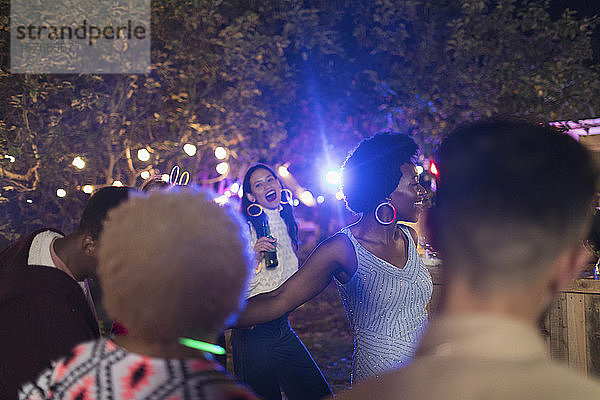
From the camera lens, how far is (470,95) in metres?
9.03

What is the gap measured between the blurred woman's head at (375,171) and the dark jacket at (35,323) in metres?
1.30

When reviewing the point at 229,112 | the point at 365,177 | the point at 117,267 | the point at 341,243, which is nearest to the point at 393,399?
the point at 117,267

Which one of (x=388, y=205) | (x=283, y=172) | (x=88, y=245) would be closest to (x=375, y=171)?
(x=388, y=205)

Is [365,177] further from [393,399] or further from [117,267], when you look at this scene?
[393,399]

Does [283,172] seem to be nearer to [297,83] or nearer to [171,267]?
[297,83]

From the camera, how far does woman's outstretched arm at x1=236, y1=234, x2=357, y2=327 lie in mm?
2289

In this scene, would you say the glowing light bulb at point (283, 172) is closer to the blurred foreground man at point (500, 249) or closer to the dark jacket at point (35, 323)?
the dark jacket at point (35, 323)

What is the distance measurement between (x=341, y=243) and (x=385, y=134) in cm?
62

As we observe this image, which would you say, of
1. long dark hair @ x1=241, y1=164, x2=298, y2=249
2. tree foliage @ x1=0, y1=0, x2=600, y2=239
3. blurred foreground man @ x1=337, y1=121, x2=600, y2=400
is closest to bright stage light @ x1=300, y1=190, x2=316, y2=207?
tree foliage @ x1=0, y1=0, x2=600, y2=239

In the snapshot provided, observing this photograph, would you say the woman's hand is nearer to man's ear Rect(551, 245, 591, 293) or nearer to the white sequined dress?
the white sequined dress

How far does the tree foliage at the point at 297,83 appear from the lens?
9.04 m

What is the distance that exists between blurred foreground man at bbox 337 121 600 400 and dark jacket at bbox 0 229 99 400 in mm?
1357

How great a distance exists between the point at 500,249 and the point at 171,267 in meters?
0.74

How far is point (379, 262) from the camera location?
260 centimetres
